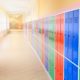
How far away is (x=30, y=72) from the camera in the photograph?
5105mm

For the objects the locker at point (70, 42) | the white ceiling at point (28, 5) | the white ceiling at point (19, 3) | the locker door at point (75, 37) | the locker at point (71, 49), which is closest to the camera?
the locker door at point (75, 37)

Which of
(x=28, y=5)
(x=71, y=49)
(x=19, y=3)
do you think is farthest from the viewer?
(x=28, y=5)

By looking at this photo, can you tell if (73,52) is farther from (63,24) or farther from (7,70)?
(7,70)

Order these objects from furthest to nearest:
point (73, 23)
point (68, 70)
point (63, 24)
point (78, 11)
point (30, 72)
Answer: point (30, 72) < point (63, 24) < point (68, 70) < point (73, 23) < point (78, 11)

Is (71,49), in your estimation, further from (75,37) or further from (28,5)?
(28,5)

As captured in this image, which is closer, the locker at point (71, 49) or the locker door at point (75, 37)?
the locker door at point (75, 37)

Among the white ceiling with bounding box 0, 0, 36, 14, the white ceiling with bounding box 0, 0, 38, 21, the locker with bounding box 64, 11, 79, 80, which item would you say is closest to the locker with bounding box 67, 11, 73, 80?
the locker with bounding box 64, 11, 79, 80

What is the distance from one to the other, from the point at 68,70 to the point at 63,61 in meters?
0.34

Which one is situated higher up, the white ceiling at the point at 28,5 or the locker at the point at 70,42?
the white ceiling at the point at 28,5

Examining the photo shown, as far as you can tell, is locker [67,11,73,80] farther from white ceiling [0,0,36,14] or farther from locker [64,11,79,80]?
white ceiling [0,0,36,14]

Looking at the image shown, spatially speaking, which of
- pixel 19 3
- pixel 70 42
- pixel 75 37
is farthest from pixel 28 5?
pixel 75 37

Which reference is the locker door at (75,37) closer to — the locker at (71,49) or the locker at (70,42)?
the locker at (71,49)

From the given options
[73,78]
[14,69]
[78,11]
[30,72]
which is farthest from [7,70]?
[78,11]

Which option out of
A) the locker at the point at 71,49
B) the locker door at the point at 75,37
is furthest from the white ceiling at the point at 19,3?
the locker door at the point at 75,37
